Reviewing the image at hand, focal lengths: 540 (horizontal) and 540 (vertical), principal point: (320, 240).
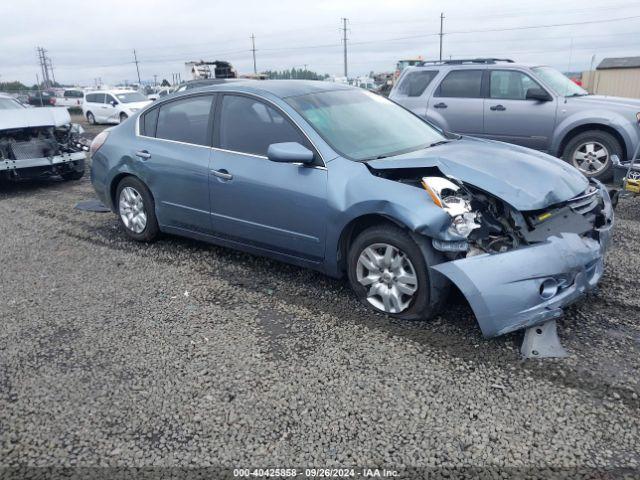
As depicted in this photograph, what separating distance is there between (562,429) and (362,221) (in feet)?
6.16

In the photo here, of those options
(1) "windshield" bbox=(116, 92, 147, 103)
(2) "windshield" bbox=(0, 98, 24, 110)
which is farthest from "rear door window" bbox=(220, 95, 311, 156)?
(1) "windshield" bbox=(116, 92, 147, 103)

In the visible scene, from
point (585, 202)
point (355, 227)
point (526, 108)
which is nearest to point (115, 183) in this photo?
point (355, 227)

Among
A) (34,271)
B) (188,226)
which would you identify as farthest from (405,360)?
(34,271)

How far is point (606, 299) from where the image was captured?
13.4 ft

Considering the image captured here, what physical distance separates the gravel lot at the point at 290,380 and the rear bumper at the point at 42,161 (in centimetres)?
462

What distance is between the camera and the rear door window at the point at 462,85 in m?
9.16

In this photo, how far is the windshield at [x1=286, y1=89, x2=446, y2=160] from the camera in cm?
429

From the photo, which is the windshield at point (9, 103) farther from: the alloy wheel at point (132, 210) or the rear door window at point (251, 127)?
the rear door window at point (251, 127)

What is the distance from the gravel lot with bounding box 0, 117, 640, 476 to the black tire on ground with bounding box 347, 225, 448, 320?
13 centimetres

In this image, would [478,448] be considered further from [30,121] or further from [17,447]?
[30,121]

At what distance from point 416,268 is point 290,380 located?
44.0 inches

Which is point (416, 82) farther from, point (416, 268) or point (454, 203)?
point (416, 268)

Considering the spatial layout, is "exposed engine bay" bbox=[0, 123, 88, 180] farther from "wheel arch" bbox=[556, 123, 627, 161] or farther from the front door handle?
"wheel arch" bbox=[556, 123, 627, 161]

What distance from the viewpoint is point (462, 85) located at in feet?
30.5
